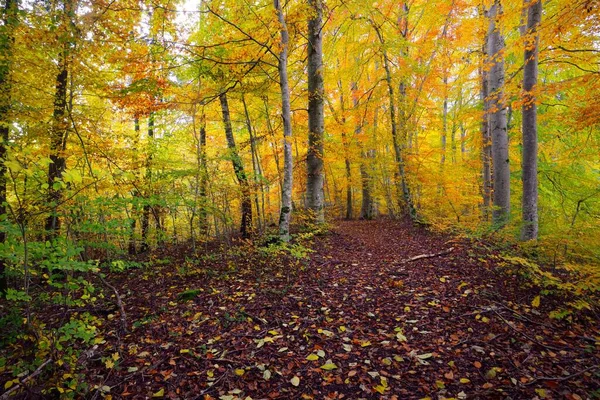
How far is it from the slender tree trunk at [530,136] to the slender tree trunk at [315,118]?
486 centimetres

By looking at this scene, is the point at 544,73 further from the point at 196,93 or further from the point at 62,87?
the point at 62,87

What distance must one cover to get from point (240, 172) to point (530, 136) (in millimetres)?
6871

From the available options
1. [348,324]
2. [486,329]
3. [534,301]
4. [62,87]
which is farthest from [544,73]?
[62,87]

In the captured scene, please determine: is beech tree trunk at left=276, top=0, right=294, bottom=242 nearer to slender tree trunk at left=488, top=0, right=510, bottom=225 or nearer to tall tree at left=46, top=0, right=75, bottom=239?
tall tree at left=46, top=0, right=75, bottom=239

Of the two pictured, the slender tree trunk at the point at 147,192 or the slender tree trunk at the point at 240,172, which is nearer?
the slender tree trunk at the point at 147,192

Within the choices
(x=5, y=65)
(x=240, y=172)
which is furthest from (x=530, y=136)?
(x=5, y=65)

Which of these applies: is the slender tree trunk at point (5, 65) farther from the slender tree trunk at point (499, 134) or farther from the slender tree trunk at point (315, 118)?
the slender tree trunk at point (499, 134)

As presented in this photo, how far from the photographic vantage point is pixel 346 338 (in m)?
3.50

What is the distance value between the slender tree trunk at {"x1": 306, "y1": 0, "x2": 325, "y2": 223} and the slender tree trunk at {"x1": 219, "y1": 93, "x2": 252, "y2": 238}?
6.43 feet

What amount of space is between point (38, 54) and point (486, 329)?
375 inches

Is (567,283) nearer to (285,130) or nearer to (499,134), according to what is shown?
(499,134)

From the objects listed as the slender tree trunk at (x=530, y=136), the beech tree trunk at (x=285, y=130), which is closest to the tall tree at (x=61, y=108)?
the beech tree trunk at (x=285, y=130)

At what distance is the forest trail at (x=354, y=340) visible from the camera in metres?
2.71

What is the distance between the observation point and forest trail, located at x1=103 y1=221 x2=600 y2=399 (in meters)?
2.71
